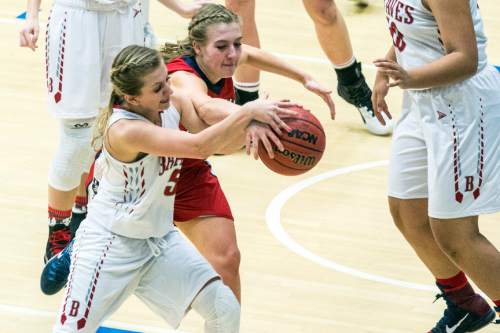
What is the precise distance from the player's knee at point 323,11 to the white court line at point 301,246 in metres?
1.03

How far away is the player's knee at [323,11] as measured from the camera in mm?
8195

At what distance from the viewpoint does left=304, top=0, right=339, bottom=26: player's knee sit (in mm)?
8195

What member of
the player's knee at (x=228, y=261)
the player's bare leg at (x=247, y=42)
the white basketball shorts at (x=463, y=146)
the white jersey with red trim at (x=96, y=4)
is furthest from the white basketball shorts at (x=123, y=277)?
the player's bare leg at (x=247, y=42)

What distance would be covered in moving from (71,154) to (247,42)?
1.95 metres

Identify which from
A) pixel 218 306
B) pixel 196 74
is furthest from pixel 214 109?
pixel 218 306

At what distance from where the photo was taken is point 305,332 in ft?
19.4

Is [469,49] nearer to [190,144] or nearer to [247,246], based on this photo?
[190,144]

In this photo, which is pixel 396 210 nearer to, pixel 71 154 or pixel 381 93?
pixel 381 93

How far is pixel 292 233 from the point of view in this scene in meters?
7.00

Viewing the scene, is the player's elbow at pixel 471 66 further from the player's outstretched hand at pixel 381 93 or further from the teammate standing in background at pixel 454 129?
the player's outstretched hand at pixel 381 93

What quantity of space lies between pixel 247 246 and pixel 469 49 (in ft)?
7.36

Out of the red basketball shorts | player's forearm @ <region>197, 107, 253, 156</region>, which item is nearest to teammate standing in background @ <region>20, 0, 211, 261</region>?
the red basketball shorts

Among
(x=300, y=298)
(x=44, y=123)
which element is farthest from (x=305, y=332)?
(x=44, y=123)

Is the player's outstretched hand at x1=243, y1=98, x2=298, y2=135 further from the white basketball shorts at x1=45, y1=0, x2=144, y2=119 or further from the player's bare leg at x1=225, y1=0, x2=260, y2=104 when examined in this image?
the player's bare leg at x1=225, y1=0, x2=260, y2=104
